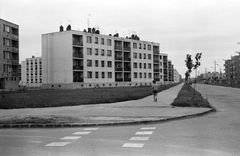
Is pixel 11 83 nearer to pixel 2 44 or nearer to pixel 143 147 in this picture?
pixel 2 44

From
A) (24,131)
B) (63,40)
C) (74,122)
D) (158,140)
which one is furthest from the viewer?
(63,40)

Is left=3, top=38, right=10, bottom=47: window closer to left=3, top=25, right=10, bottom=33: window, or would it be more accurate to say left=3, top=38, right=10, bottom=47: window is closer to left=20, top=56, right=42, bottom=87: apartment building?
left=3, top=25, right=10, bottom=33: window

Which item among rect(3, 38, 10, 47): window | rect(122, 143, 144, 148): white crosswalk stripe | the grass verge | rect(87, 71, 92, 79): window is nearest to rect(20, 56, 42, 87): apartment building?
rect(87, 71, 92, 79): window

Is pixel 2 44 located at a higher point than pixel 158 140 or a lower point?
higher

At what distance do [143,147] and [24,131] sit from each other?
5.46 metres

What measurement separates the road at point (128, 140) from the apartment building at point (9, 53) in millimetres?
54654

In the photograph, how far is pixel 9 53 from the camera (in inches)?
2534

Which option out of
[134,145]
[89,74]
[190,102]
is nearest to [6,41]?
[89,74]

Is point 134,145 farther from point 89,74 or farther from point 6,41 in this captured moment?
point 89,74

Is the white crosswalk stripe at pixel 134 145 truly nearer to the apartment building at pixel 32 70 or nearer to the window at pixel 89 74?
the window at pixel 89 74

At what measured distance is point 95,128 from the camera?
11312 mm

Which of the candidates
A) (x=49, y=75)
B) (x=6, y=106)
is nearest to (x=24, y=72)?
(x=49, y=75)

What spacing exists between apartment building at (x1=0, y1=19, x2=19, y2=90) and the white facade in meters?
7.78

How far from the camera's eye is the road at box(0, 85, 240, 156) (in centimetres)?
714
